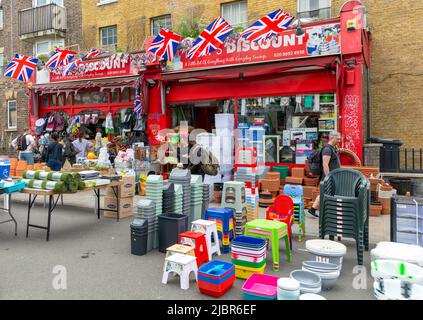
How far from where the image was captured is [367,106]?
12.4 metres

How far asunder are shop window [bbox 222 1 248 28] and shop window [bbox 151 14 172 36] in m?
2.73

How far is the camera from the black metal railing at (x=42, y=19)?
1838cm

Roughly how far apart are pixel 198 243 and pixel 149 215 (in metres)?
1.09

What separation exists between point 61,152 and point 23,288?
306 inches

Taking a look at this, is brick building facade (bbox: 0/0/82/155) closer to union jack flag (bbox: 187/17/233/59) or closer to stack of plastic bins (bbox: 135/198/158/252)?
union jack flag (bbox: 187/17/233/59)

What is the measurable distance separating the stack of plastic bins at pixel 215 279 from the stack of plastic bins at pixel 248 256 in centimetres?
32

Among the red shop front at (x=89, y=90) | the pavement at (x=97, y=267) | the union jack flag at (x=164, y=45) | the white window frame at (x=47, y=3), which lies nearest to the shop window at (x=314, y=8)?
the union jack flag at (x=164, y=45)

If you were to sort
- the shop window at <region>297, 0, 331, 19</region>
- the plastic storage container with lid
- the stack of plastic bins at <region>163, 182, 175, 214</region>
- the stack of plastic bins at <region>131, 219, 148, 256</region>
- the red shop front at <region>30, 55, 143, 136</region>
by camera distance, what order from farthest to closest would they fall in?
the red shop front at <region>30, 55, 143, 136</region>
the shop window at <region>297, 0, 331, 19</region>
the stack of plastic bins at <region>163, 182, 175, 214</region>
the stack of plastic bins at <region>131, 219, 148, 256</region>
the plastic storage container with lid

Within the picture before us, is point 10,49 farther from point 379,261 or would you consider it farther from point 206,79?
point 379,261

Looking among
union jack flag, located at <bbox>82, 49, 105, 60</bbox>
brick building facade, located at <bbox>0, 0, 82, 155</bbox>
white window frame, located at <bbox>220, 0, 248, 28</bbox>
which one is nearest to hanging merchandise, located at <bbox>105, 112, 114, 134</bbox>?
union jack flag, located at <bbox>82, 49, 105, 60</bbox>

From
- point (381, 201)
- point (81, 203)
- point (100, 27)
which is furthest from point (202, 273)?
point (100, 27)

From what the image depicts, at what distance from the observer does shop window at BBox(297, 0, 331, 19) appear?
503 inches

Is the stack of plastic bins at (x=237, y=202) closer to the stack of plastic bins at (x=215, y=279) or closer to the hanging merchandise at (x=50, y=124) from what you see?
the stack of plastic bins at (x=215, y=279)

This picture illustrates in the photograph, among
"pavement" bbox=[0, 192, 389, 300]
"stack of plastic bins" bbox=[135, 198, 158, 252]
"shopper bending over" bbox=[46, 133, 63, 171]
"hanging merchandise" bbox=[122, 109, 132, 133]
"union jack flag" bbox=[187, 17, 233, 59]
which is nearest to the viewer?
"pavement" bbox=[0, 192, 389, 300]
